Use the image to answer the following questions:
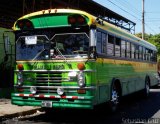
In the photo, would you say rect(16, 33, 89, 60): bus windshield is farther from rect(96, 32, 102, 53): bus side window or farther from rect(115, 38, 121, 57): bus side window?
rect(115, 38, 121, 57): bus side window

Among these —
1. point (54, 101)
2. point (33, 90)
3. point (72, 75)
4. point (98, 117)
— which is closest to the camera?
point (72, 75)

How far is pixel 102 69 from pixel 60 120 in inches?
75.8

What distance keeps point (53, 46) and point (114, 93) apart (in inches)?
110

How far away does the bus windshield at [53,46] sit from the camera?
32.8 feet

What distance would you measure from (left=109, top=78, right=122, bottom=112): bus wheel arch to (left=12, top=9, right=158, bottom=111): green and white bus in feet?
0.68

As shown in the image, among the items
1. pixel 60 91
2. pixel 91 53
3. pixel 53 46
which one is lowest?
pixel 60 91

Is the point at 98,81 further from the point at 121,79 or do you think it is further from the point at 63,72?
the point at 121,79

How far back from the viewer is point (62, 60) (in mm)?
9992

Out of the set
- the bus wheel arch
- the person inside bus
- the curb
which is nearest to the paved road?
the curb

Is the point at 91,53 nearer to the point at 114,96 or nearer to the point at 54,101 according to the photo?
the point at 54,101

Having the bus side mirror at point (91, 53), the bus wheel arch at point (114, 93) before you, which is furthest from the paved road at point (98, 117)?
the bus side mirror at point (91, 53)

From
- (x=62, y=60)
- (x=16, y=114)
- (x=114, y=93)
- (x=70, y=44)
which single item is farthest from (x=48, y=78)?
(x=114, y=93)

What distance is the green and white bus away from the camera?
980 centimetres

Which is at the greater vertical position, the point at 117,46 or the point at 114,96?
the point at 117,46
